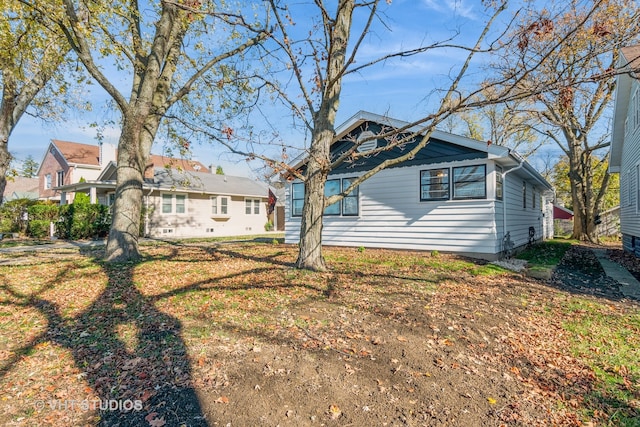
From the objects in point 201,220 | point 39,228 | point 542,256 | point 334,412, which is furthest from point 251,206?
point 334,412

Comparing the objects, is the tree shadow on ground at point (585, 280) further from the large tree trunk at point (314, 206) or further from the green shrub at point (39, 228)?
the green shrub at point (39, 228)

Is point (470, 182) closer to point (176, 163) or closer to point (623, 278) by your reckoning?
point (623, 278)

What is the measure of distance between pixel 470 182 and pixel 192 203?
16619 millimetres

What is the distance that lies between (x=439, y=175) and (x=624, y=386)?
7853mm

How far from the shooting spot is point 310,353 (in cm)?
328

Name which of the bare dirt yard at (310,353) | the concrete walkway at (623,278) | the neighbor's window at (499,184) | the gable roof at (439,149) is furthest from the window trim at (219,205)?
the concrete walkway at (623,278)

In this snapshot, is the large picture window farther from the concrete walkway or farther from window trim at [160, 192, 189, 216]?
window trim at [160, 192, 189, 216]

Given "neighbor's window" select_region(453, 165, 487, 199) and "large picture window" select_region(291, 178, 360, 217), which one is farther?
"large picture window" select_region(291, 178, 360, 217)

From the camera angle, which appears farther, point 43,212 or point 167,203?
point 167,203

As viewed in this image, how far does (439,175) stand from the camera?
10.2m

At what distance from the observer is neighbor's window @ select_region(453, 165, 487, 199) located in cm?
940

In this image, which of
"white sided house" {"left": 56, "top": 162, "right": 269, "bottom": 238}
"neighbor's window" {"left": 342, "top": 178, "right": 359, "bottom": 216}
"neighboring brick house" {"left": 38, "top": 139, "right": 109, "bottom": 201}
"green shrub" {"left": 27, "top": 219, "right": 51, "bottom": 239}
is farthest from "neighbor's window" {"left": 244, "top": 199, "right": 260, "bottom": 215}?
"neighbor's window" {"left": 342, "top": 178, "right": 359, "bottom": 216}

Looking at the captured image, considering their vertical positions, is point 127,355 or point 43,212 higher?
point 43,212

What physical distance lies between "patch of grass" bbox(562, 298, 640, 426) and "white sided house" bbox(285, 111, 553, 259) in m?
4.38
